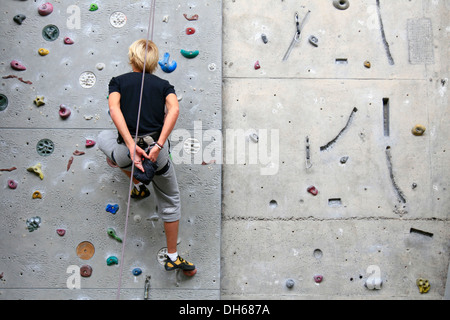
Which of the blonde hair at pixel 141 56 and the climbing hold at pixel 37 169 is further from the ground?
the blonde hair at pixel 141 56

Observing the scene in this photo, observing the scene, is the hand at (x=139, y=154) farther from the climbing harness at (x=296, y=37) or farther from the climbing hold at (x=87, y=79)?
the climbing harness at (x=296, y=37)

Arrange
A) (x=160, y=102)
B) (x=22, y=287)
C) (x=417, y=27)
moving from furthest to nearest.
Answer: (x=417, y=27) → (x=22, y=287) → (x=160, y=102)

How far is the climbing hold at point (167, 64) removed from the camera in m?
3.89

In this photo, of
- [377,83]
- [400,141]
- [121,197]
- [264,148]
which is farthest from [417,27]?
[121,197]

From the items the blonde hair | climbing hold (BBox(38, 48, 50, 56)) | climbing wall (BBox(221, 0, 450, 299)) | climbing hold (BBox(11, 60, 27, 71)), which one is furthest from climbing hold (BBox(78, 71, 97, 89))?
climbing wall (BBox(221, 0, 450, 299))

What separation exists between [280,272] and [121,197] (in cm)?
129

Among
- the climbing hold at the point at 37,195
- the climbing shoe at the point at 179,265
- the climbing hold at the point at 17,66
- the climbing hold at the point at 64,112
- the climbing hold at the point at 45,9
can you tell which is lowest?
the climbing shoe at the point at 179,265

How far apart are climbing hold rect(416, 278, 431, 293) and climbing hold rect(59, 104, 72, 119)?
9.33 feet

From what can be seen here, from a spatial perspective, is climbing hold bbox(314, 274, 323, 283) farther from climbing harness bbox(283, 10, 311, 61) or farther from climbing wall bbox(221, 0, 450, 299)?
climbing harness bbox(283, 10, 311, 61)

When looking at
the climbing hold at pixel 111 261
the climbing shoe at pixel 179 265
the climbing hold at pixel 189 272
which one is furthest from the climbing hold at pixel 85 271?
the climbing hold at pixel 189 272

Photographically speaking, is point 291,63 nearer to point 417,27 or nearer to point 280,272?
point 417,27

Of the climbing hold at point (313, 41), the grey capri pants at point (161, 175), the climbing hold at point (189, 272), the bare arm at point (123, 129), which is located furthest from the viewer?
the climbing hold at point (313, 41)

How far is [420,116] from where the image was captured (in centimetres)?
400

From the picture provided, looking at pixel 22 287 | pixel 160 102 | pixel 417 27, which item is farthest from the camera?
pixel 417 27
